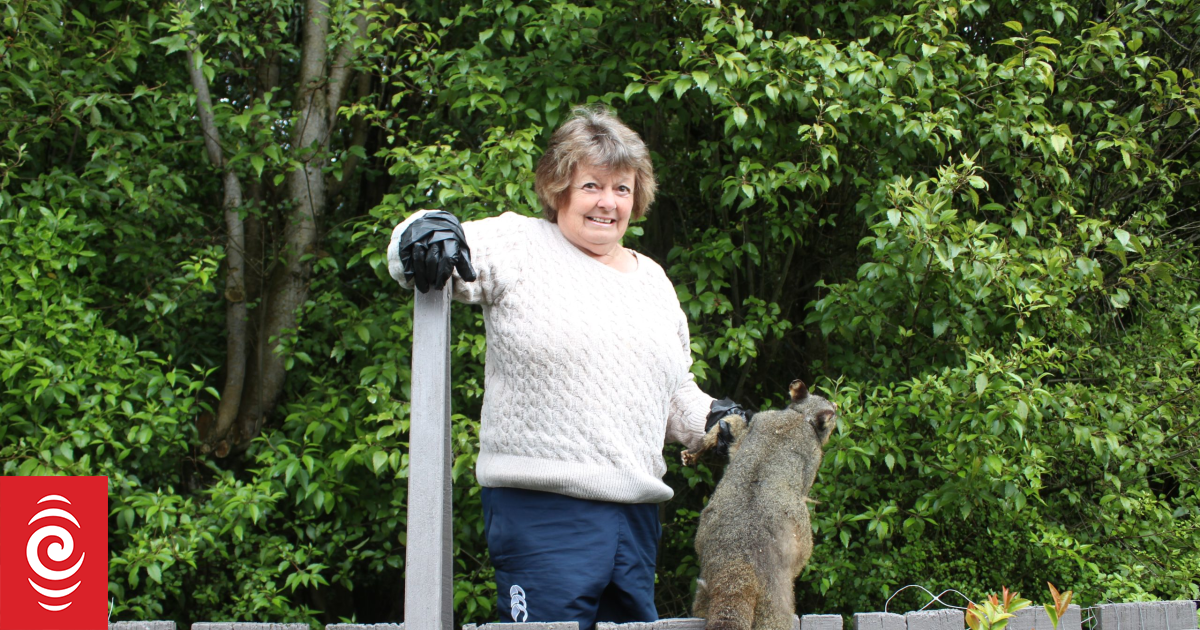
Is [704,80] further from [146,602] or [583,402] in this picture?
[146,602]

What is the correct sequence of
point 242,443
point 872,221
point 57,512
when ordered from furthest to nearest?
point 242,443, point 872,221, point 57,512

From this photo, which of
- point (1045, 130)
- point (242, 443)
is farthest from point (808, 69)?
point (242, 443)

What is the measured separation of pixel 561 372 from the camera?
2375 mm

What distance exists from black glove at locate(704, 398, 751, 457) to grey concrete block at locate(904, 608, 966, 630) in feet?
2.19

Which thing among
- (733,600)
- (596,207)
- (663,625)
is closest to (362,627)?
(663,625)

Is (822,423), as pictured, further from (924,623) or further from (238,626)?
(238,626)

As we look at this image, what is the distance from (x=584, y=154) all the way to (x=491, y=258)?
1.34ft

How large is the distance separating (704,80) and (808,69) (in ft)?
1.74

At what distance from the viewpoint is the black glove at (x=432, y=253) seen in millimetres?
2049

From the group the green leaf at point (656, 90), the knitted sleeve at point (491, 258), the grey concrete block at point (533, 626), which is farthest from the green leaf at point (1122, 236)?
the grey concrete block at point (533, 626)

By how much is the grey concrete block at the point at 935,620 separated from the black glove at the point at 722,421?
0.67 metres

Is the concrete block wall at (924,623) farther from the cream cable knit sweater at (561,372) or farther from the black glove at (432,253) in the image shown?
the black glove at (432,253)

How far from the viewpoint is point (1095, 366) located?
423 cm

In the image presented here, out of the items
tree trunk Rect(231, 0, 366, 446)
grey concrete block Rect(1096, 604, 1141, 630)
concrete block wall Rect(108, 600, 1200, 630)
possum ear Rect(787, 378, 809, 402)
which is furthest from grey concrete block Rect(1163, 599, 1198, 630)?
tree trunk Rect(231, 0, 366, 446)
